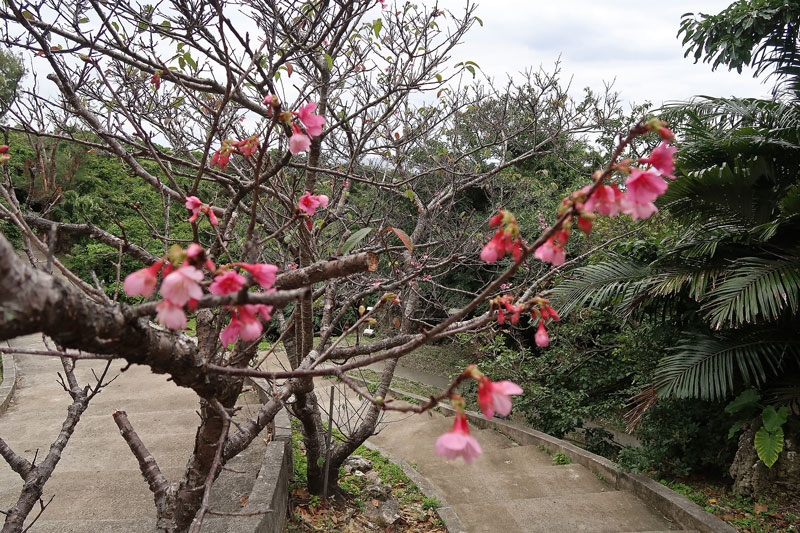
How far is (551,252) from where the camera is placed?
99 cm

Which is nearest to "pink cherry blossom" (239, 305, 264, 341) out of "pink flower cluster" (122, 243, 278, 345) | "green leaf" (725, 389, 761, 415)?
"pink flower cluster" (122, 243, 278, 345)

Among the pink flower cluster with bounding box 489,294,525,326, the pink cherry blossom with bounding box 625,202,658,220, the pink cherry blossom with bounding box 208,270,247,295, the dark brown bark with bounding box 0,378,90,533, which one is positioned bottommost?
the dark brown bark with bounding box 0,378,90,533

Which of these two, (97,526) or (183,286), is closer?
(183,286)

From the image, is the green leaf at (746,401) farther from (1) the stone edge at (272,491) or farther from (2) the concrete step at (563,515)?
(1) the stone edge at (272,491)

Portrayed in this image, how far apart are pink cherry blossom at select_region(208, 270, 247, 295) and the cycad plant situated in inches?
136

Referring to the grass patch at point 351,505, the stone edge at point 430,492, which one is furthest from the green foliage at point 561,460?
the grass patch at point 351,505

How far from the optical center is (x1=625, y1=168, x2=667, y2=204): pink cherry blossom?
920mm

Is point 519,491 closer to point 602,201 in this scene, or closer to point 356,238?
point 356,238

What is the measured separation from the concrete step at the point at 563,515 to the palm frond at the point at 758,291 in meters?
1.57

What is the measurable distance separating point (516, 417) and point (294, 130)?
6.11m

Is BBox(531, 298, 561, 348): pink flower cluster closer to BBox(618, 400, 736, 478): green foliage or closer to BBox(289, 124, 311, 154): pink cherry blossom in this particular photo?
BBox(289, 124, 311, 154): pink cherry blossom

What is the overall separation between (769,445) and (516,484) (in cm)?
191

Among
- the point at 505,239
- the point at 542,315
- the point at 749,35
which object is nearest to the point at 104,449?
the point at 542,315

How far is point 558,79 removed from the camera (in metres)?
5.00
